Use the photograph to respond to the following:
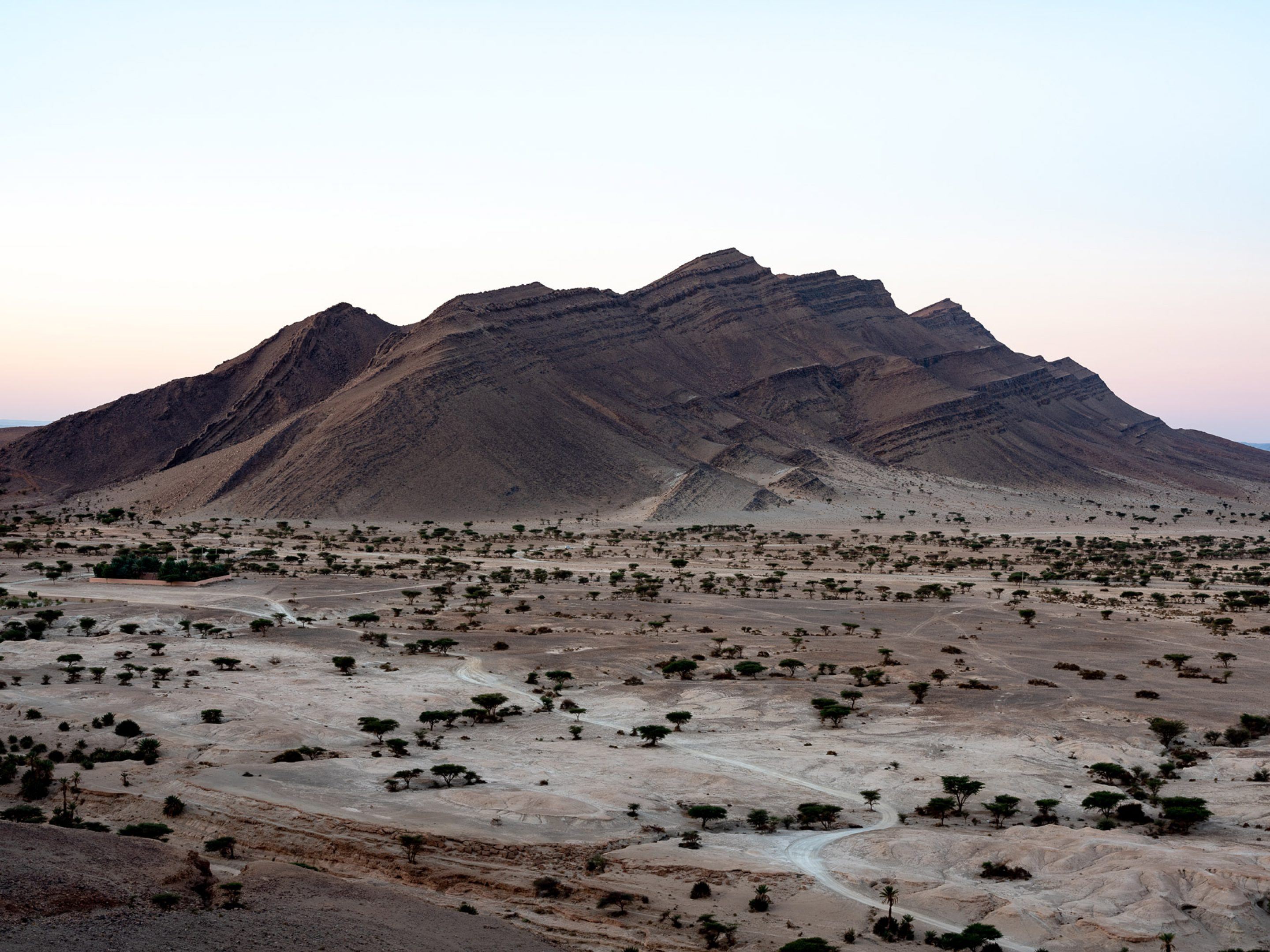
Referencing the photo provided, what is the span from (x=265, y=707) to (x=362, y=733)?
14.0 ft

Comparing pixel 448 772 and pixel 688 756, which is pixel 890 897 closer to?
pixel 688 756

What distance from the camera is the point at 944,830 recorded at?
2581 cm

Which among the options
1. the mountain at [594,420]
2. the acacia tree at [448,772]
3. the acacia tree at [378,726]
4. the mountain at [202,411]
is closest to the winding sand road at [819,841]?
the acacia tree at [378,726]

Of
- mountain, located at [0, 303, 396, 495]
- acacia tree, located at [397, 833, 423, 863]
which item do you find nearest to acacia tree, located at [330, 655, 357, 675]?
acacia tree, located at [397, 833, 423, 863]

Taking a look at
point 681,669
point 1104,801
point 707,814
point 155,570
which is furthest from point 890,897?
point 155,570

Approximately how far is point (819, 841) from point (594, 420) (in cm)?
11730

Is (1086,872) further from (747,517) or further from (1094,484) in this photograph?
(1094,484)

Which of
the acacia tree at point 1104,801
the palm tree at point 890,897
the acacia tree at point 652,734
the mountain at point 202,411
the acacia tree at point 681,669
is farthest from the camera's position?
the mountain at point 202,411

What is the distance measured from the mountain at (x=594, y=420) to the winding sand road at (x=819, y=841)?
8520 centimetres

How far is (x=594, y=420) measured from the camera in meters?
141

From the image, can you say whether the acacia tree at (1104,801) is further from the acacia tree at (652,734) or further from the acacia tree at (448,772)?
the acacia tree at (448,772)

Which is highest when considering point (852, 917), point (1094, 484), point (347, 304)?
point (347, 304)

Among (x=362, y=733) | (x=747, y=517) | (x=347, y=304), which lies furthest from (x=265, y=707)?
(x=347, y=304)

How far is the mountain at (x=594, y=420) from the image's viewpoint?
406 feet
